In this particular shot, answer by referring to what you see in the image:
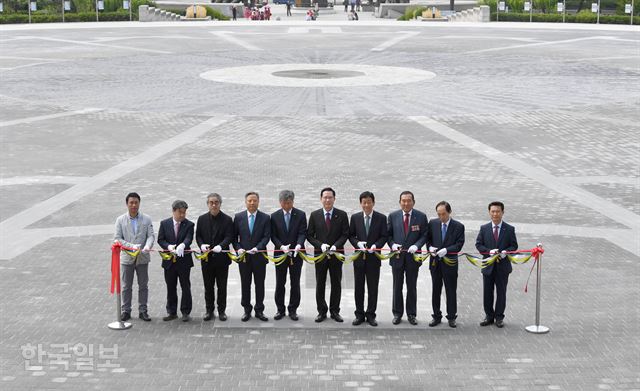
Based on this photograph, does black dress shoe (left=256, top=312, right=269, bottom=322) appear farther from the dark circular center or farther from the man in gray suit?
the dark circular center

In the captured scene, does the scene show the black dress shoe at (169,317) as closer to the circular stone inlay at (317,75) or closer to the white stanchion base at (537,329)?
the white stanchion base at (537,329)

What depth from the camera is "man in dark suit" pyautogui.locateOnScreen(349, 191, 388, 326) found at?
453 inches

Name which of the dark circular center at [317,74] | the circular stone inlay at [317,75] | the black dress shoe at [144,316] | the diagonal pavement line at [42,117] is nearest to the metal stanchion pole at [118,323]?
the black dress shoe at [144,316]

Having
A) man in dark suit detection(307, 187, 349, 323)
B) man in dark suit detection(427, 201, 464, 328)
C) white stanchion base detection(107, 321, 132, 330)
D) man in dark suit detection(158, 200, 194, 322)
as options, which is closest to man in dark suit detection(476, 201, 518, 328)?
man in dark suit detection(427, 201, 464, 328)

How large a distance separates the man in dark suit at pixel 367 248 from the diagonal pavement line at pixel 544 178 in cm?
593

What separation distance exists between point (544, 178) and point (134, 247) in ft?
33.8

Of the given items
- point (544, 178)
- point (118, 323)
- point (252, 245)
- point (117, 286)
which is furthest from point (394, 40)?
point (118, 323)

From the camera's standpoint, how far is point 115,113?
88.4 feet

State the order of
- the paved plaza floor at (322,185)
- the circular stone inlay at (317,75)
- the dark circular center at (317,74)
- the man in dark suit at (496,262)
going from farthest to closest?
the dark circular center at (317,74), the circular stone inlay at (317,75), the man in dark suit at (496,262), the paved plaza floor at (322,185)

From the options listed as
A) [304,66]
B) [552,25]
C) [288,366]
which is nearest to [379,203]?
[288,366]

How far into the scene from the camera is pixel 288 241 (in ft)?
38.8

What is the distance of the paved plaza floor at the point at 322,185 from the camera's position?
10.2 m

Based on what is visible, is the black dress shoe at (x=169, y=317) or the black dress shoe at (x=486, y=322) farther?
the black dress shoe at (x=169, y=317)

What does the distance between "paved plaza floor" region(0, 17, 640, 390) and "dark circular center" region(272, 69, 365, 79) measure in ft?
0.37
